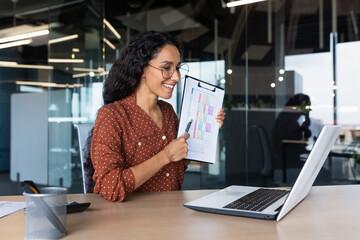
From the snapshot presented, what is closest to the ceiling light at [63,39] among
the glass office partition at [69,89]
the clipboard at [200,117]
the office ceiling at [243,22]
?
the glass office partition at [69,89]

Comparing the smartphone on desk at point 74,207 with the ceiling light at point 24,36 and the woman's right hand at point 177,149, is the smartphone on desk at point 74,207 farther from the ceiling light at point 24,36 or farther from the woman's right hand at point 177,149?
the ceiling light at point 24,36

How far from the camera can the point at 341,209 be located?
47.8 inches

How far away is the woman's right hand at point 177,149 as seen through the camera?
4.90 ft

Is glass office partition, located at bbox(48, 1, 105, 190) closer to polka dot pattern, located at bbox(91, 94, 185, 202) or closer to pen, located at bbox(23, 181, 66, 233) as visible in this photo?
polka dot pattern, located at bbox(91, 94, 185, 202)

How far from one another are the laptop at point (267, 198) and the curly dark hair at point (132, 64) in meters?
0.73

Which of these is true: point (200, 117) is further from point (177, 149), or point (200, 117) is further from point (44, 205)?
point (44, 205)

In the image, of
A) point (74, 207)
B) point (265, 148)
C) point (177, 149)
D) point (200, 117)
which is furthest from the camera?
point (265, 148)

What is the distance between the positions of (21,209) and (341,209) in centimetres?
109

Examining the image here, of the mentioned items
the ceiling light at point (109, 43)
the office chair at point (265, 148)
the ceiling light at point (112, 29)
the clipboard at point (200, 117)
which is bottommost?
the office chair at point (265, 148)

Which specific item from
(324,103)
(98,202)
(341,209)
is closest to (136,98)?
(98,202)

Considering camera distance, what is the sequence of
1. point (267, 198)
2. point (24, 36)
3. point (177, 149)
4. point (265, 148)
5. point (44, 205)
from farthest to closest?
point (24, 36) → point (265, 148) → point (177, 149) → point (267, 198) → point (44, 205)

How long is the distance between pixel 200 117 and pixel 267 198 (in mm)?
520

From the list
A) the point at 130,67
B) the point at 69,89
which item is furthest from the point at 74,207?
the point at 69,89

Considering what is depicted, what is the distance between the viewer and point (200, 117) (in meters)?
1.64
